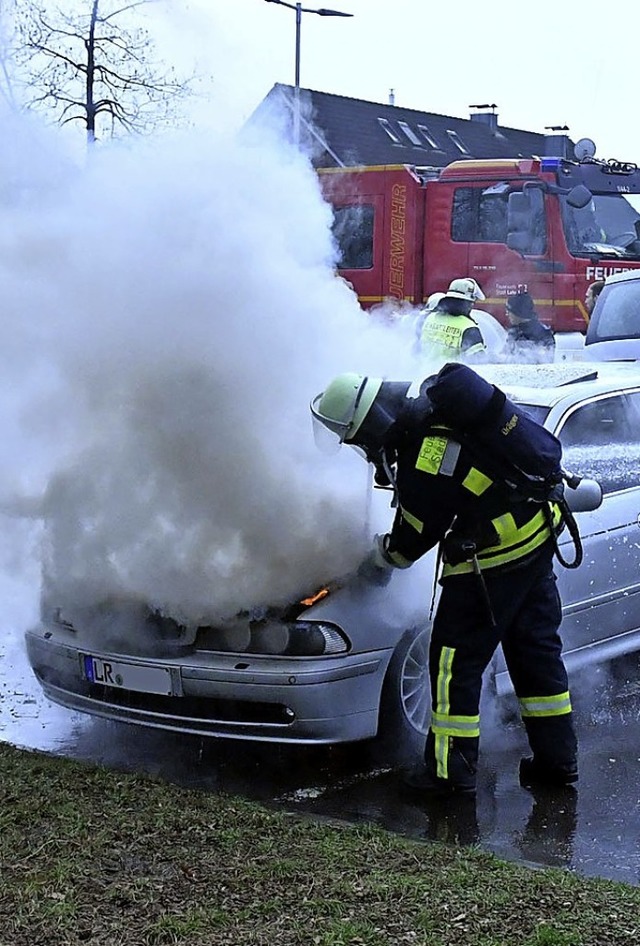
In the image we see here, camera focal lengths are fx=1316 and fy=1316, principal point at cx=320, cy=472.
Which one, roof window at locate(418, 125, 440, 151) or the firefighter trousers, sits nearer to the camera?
the firefighter trousers

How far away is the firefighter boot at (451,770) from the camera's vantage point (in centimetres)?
505

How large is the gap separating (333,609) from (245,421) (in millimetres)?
823

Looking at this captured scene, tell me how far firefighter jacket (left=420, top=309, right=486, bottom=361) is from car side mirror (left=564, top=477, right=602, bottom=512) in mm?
2161

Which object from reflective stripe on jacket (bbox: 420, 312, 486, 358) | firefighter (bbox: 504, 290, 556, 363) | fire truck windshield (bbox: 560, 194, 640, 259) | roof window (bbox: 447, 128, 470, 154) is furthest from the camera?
roof window (bbox: 447, 128, 470, 154)

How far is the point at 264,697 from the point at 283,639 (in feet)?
0.77

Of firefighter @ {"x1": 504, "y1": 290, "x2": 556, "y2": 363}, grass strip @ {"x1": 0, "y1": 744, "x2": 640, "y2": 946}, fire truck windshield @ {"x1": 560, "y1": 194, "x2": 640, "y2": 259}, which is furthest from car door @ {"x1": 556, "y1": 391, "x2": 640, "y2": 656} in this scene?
fire truck windshield @ {"x1": 560, "y1": 194, "x2": 640, "y2": 259}

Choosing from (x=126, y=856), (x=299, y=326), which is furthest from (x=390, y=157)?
(x=126, y=856)

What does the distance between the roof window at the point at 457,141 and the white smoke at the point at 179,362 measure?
1653 cm

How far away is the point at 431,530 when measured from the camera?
4996 millimetres

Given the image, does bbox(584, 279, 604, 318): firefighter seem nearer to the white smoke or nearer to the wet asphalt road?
the wet asphalt road

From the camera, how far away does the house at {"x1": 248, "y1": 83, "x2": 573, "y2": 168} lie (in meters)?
11.3

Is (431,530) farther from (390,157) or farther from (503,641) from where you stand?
(390,157)

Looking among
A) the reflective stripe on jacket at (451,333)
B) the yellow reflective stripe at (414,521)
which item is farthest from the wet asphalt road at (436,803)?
the reflective stripe on jacket at (451,333)

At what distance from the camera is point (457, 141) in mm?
21484
